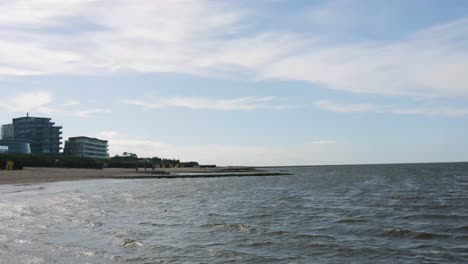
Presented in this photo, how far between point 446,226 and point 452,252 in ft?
24.9

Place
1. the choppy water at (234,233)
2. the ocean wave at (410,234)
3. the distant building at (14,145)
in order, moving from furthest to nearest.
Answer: the distant building at (14,145)
the ocean wave at (410,234)
the choppy water at (234,233)

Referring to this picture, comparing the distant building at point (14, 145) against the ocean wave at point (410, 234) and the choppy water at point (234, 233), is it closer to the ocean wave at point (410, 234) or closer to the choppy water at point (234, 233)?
the choppy water at point (234, 233)

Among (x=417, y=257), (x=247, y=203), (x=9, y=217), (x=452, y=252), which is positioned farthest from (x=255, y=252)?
(x=247, y=203)

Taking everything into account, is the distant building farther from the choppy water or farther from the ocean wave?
the ocean wave

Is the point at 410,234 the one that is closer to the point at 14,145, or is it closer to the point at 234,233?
the point at 234,233

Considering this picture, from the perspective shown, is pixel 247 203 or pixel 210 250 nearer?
pixel 210 250

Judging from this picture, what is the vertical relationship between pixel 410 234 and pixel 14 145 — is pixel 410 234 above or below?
below

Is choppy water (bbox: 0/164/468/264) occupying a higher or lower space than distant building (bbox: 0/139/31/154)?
lower

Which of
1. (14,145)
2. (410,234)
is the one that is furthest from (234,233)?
(14,145)

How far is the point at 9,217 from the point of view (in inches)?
1156

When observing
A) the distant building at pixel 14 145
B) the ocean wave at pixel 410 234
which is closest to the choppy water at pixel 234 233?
the ocean wave at pixel 410 234

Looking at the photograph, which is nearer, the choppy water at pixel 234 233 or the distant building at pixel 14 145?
the choppy water at pixel 234 233

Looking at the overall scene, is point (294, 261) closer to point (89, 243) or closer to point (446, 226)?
point (89, 243)

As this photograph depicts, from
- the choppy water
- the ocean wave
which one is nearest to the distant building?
the choppy water
